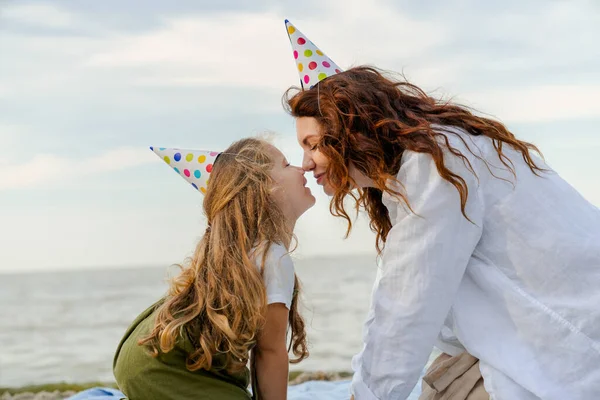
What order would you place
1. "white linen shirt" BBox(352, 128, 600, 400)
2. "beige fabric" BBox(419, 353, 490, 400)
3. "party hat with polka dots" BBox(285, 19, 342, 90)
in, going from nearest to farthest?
Result: "white linen shirt" BBox(352, 128, 600, 400) < "beige fabric" BBox(419, 353, 490, 400) < "party hat with polka dots" BBox(285, 19, 342, 90)

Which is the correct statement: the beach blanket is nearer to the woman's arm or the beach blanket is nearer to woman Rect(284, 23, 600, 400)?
the woman's arm

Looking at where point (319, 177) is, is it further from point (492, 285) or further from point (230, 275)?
point (492, 285)

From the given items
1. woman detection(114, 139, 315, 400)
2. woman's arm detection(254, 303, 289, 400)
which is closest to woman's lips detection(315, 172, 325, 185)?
woman detection(114, 139, 315, 400)

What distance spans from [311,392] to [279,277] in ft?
3.59

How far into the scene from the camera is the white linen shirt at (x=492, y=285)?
5.66ft

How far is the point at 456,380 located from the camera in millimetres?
1875

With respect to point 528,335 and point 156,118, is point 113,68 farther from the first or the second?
point 528,335

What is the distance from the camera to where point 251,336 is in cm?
200

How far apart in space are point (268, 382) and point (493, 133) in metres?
0.91

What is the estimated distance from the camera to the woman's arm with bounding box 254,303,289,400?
2047 mm

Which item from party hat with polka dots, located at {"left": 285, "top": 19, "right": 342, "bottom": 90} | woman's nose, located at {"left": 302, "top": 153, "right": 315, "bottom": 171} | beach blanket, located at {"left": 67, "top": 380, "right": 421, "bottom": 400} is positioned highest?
party hat with polka dots, located at {"left": 285, "top": 19, "right": 342, "bottom": 90}

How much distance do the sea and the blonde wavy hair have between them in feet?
0.52

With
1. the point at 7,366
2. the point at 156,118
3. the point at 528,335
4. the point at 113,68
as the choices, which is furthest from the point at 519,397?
the point at 156,118

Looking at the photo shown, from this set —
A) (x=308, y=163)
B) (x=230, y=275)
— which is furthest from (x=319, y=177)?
(x=230, y=275)
